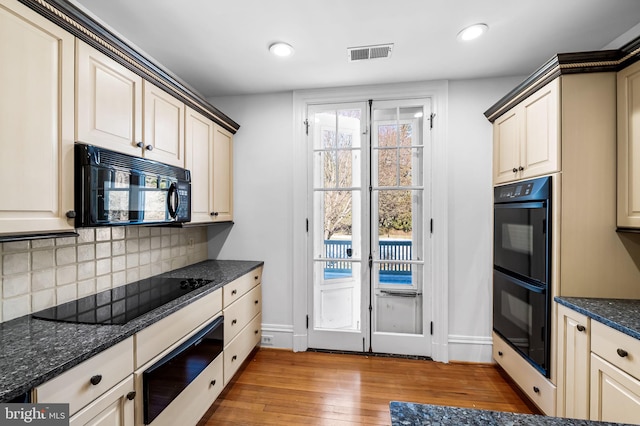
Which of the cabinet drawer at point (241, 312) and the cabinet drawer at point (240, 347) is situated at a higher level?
the cabinet drawer at point (241, 312)

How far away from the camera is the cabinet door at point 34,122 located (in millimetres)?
1104

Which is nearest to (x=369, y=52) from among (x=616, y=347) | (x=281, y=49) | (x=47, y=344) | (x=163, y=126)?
(x=281, y=49)

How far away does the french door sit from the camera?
2832 millimetres

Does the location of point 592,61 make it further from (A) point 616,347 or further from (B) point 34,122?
(B) point 34,122

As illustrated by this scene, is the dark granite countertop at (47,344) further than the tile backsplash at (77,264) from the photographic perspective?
No

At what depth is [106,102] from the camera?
5.02 feet

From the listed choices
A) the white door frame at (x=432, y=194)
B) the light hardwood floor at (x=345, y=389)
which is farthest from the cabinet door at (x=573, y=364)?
the white door frame at (x=432, y=194)

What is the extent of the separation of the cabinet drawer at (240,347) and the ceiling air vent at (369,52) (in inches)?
98.5

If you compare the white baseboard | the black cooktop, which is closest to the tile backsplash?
the black cooktop

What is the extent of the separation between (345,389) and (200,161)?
225 cm

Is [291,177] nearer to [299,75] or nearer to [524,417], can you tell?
[299,75]

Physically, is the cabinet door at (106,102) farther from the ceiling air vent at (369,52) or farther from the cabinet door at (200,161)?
the ceiling air vent at (369,52)

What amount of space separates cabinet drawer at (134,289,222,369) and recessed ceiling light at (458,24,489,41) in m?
2.54

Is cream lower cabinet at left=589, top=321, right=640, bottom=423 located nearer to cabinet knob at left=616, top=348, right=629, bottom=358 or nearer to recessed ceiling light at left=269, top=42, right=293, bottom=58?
cabinet knob at left=616, top=348, right=629, bottom=358
